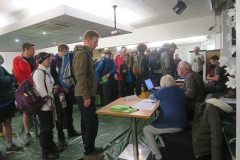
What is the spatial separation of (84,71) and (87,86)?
0.16 meters

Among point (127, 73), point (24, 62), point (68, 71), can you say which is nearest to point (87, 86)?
point (68, 71)

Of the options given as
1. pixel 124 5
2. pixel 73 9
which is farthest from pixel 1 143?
pixel 124 5

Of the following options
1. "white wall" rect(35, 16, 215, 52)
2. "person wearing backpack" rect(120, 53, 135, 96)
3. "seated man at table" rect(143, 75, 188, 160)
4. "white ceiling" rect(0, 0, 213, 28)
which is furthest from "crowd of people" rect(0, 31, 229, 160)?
"white wall" rect(35, 16, 215, 52)

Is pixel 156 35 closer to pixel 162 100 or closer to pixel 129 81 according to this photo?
pixel 129 81

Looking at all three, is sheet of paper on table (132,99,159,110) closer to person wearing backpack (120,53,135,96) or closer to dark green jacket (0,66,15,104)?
Result: dark green jacket (0,66,15,104)

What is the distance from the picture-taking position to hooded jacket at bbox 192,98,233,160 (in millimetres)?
1299

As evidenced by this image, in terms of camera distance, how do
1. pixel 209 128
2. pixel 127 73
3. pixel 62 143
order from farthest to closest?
pixel 127 73
pixel 62 143
pixel 209 128

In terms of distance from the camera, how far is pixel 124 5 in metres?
4.58

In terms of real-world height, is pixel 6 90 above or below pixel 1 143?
above

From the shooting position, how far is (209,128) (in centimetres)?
135

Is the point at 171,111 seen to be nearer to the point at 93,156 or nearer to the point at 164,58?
the point at 93,156

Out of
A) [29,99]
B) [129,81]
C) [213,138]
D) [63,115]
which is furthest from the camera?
[129,81]

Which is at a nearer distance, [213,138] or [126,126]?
[213,138]

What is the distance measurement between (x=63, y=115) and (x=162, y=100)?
4.70 feet
